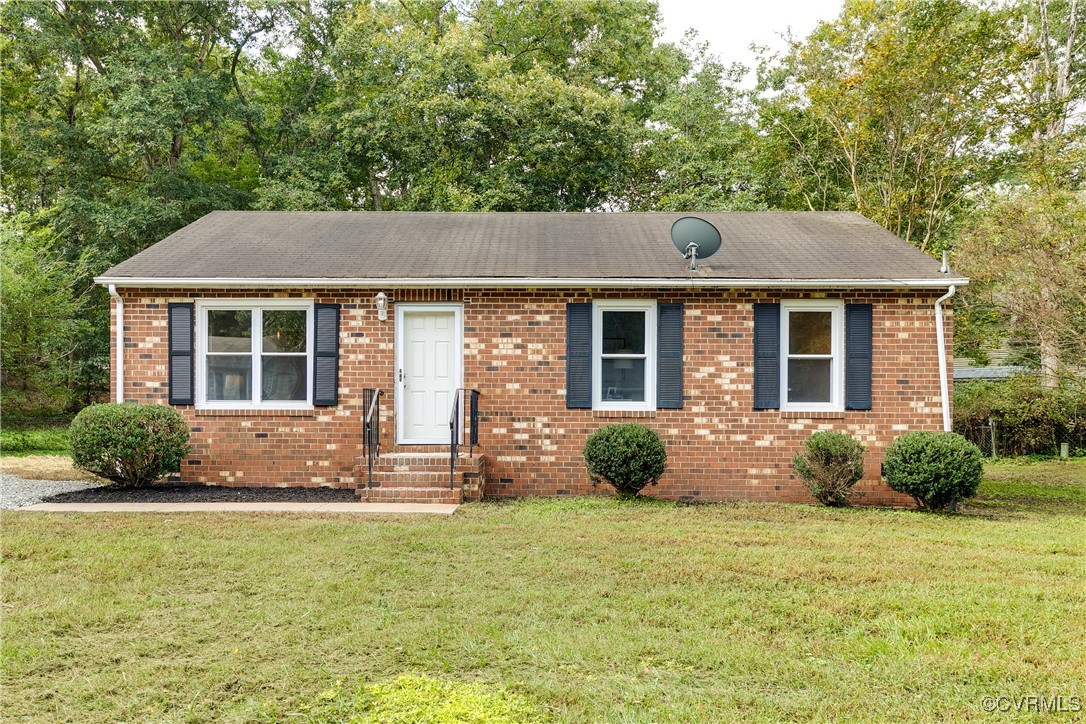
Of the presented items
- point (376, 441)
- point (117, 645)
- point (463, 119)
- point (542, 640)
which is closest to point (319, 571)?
point (117, 645)

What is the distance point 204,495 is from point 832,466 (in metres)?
7.88

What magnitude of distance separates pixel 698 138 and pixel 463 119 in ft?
22.4

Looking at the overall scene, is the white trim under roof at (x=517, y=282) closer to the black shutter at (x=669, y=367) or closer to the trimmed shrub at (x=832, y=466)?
the black shutter at (x=669, y=367)

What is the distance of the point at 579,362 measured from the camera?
9.39m

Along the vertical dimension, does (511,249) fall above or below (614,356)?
above

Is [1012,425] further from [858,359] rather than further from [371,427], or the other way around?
[371,427]

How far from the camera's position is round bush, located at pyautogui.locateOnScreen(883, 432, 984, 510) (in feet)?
26.8

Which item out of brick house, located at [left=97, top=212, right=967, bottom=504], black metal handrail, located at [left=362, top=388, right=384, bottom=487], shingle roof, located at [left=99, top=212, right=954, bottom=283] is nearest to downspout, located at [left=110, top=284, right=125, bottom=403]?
brick house, located at [left=97, top=212, right=967, bottom=504]

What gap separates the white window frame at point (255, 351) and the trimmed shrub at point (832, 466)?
6640 millimetres

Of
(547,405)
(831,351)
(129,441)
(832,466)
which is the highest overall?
(831,351)

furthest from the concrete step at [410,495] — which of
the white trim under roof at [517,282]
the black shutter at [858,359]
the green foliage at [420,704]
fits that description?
the black shutter at [858,359]

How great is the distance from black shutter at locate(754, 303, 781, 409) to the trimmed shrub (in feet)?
2.66

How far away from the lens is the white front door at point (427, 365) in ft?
31.4

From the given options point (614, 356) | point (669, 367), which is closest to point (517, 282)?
point (614, 356)
